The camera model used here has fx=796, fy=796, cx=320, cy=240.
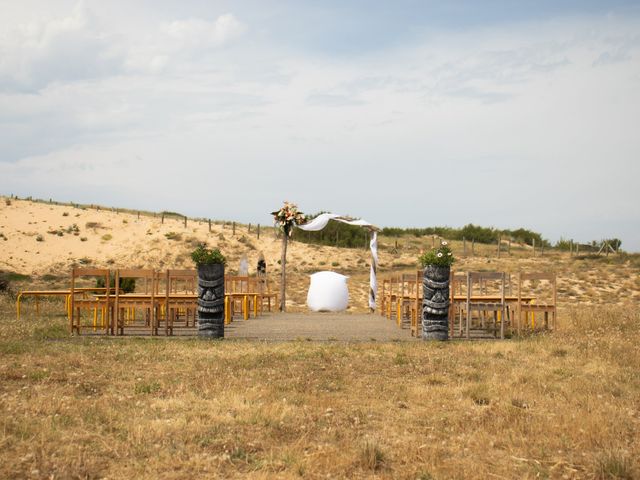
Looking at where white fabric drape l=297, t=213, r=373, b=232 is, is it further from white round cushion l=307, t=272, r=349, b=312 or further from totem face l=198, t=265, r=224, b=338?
totem face l=198, t=265, r=224, b=338

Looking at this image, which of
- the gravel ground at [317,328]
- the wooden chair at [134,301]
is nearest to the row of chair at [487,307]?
the gravel ground at [317,328]

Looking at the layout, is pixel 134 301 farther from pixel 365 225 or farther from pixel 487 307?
pixel 365 225

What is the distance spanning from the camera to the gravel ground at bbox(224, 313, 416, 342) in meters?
13.1

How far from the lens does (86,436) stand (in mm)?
5750

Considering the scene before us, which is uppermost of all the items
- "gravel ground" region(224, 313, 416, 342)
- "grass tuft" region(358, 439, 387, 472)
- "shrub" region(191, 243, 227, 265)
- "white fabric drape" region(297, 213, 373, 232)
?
"white fabric drape" region(297, 213, 373, 232)

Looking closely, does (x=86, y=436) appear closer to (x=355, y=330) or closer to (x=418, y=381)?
(x=418, y=381)

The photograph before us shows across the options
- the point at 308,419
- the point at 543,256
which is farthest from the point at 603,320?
the point at 543,256

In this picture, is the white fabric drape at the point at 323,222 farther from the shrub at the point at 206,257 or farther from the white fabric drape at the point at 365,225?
the shrub at the point at 206,257

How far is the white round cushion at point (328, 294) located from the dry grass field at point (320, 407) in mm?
8126

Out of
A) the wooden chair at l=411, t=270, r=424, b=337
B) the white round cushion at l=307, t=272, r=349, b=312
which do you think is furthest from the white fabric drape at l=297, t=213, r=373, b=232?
the wooden chair at l=411, t=270, r=424, b=337

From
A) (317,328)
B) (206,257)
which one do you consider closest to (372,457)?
(206,257)

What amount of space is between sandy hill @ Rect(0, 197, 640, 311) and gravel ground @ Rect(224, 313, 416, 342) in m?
10.8

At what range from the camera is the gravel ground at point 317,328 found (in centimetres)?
1315

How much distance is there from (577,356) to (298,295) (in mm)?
16983
